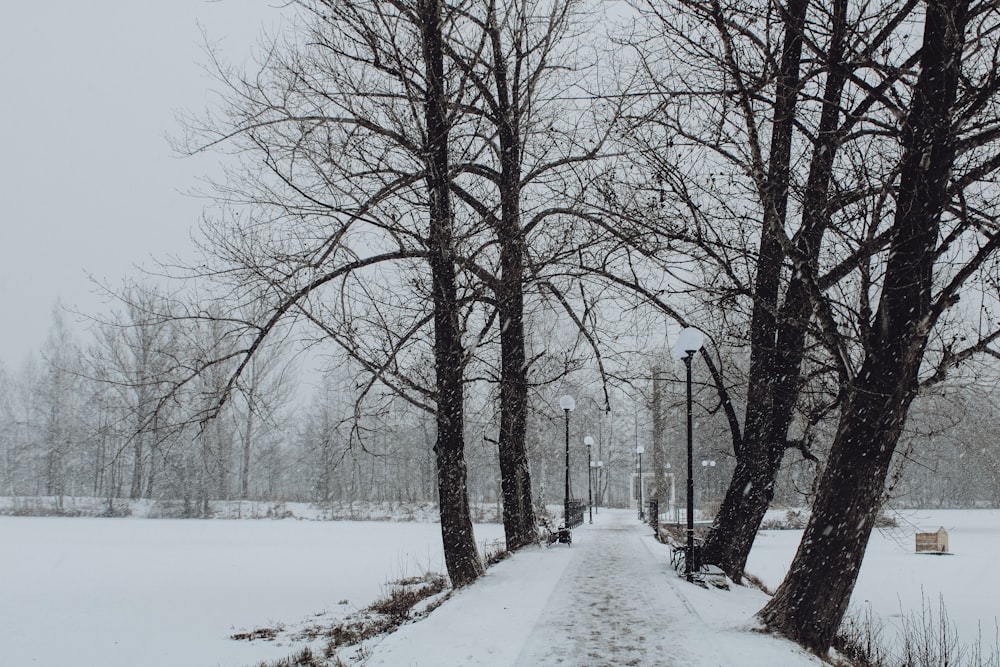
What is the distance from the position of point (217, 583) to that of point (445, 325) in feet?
27.2

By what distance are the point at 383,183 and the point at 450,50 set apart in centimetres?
200

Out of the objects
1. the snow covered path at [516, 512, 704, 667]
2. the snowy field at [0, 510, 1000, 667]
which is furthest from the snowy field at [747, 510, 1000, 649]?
the snow covered path at [516, 512, 704, 667]

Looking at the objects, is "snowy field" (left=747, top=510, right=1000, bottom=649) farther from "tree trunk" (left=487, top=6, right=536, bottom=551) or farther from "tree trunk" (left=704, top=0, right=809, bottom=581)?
"tree trunk" (left=487, top=6, right=536, bottom=551)

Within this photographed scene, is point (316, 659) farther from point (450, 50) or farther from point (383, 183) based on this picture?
point (450, 50)

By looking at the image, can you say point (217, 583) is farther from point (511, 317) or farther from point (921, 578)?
point (921, 578)

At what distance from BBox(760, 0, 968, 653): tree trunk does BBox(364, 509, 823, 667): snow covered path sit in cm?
63

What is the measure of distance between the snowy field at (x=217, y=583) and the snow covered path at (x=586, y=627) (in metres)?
2.50

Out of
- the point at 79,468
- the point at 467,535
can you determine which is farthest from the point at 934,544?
the point at 79,468

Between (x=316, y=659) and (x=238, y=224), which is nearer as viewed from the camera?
(x=316, y=659)

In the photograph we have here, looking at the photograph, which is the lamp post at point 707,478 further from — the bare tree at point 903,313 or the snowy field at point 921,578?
the bare tree at point 903,313

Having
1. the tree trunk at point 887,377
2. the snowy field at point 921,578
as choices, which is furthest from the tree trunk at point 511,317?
the snowy field at point 921,578

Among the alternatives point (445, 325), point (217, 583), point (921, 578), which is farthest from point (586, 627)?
point (921, 578)

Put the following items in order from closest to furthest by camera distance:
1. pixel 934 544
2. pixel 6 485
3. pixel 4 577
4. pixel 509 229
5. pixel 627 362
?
pixel 509 229 → pixel 627 362 → pixel 4 577 → pixel 934 544 → pixel 6 485

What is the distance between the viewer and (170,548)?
20281 mm
